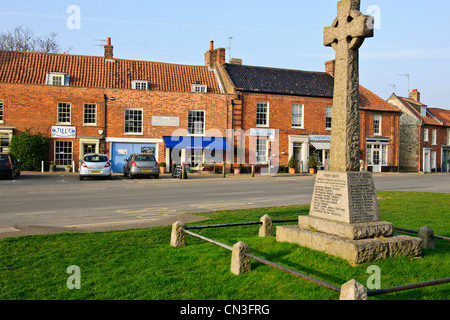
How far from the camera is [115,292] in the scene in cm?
479

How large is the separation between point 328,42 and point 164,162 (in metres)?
26.1

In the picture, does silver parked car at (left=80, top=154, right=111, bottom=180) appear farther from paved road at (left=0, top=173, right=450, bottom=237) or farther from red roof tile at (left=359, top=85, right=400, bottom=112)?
red roof tile at (left=359, top=85, right=400, bottom=112)

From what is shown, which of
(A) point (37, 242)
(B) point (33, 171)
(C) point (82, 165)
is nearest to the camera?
(A) point (37, 242)

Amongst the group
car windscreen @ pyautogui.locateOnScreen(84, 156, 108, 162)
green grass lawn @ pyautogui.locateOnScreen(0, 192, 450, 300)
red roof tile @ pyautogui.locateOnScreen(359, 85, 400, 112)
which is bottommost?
green grass lawn @ pyautogui.locateOnScreen(0, 192, 450, 300)

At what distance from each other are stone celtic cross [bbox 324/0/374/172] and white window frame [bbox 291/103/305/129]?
30047mm

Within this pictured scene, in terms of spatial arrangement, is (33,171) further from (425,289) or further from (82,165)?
(425,289)

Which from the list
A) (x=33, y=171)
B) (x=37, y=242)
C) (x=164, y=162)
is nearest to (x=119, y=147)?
(x=164, y=162)

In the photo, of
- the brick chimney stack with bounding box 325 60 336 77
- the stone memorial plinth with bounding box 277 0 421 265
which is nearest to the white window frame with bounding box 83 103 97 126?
the brick chimney stack with bounding box 325 60 336 77

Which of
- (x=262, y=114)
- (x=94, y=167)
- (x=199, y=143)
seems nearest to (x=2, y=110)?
(x=94, y=167)

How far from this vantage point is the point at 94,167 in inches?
955

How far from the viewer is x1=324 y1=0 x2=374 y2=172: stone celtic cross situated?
6.20 m

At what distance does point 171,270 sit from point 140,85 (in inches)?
1146

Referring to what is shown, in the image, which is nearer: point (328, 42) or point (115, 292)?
point (115, 292)

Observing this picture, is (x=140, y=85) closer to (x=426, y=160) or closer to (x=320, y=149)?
(x=320, y=149)
